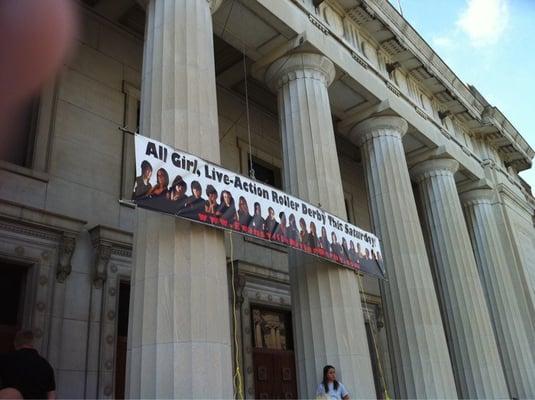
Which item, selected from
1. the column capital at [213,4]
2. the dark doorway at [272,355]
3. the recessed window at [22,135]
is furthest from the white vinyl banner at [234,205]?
the recessed window at [22,135]

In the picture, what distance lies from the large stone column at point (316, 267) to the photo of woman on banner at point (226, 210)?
286 cm

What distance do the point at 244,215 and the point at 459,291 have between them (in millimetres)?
10373

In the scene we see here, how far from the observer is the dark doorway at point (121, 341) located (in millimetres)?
9906

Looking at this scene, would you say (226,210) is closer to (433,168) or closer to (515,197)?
(433,168)

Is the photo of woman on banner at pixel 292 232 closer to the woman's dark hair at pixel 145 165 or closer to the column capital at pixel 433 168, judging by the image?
A: the woman's dark hair at pixel 145 165

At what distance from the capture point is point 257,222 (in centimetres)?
838

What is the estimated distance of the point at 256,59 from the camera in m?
12.4

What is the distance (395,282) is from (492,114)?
12398 mm

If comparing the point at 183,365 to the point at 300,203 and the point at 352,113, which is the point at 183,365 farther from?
the point at 352,113

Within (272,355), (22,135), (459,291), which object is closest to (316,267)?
(272,355)

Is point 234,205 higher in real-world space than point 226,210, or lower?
higher

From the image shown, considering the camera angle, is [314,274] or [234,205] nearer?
[234,205]

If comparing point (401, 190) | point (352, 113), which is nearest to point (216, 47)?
point (352, 113)

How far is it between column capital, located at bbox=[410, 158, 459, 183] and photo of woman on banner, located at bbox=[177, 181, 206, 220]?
11.9 metres
